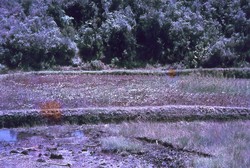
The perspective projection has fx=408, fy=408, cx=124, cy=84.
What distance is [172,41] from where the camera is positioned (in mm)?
19516

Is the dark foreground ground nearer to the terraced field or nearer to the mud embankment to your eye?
the terraced field

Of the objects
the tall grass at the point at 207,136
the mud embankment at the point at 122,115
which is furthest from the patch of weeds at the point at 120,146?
the mud embankment at the point at 122,115

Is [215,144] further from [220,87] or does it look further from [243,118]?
[220,87]

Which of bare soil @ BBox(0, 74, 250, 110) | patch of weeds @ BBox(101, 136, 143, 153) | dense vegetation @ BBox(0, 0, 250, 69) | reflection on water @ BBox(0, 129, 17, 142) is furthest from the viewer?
dense vegetation @ BBox(0, 0, 250, 69)

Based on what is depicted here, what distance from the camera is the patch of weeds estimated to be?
798 cm

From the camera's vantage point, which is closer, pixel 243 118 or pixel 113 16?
pixel 243 118

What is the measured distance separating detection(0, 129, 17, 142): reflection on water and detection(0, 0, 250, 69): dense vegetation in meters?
8.23

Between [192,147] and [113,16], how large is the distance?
43.6 feet

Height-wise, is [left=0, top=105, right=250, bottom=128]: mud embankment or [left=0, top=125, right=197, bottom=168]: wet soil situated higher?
[left=0, top=105, right=250, bottom=128]: mud embankment

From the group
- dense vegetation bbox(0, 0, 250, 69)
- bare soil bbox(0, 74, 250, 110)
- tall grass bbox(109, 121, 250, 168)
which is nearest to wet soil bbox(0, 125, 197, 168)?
tall grass bbox(109, 121, 250, 168)

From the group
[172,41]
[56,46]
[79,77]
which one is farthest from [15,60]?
[172,41]

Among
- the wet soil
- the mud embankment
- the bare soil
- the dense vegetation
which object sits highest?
the dense vegetation

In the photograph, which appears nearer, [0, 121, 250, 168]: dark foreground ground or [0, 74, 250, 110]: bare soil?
[0, 121, 250, 168]: dark foreground ground

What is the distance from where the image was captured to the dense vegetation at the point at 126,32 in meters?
18.0
